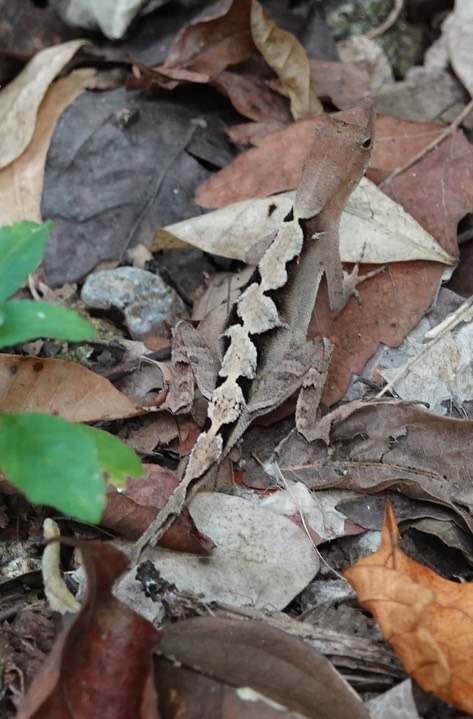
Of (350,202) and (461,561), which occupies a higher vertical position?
(350,202)

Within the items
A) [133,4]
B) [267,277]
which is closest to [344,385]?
[267,277]

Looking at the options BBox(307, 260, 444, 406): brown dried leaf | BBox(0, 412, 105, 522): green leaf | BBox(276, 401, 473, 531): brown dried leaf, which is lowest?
BBox(276, 401, 473, 531): brown dried leaf

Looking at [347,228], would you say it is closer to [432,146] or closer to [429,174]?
[429,174]

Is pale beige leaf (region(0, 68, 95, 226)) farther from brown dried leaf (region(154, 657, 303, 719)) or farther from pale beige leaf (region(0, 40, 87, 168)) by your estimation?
brown dried leaf (region(154, 657, 303, 719))

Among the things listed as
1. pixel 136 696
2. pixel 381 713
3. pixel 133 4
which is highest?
pixel 133 4

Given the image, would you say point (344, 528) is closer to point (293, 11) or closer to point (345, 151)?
point (345, 151)

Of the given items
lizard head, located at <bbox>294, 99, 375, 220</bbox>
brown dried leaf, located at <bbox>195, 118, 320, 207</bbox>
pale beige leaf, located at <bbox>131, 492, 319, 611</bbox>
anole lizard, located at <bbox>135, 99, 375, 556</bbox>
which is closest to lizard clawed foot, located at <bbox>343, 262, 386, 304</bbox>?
anole lizard, located at <bbox>135, 99, 375, 556</bbox>
